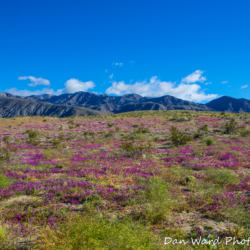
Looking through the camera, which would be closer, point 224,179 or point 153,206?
point 153,206

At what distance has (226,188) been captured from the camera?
6840 millimetres

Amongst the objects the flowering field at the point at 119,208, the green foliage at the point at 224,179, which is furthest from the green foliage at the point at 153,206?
the green foliage at the point at 224,179

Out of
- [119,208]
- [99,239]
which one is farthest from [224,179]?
[99,239]

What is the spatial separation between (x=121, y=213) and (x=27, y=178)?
18.8 ft

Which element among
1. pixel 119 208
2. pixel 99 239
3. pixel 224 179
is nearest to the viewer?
pixel 99 239

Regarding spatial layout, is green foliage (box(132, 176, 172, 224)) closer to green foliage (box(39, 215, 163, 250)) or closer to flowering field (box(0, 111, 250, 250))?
flowering field (box(0, 111, 250, 250))

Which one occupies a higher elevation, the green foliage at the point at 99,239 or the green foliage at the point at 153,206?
the green foliage at the point at 99,239

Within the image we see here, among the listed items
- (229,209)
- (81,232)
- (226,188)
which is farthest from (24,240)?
(226,188)

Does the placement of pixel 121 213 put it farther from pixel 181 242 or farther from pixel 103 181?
pixel 103 181

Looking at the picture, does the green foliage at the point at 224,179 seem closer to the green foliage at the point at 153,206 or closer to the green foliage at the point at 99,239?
the green foliage at the point at 153,206

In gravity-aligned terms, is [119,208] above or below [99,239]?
below

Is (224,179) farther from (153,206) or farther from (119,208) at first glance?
(119,208)

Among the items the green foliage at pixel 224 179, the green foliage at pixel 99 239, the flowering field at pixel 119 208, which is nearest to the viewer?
the green foliage at pixel 99 239

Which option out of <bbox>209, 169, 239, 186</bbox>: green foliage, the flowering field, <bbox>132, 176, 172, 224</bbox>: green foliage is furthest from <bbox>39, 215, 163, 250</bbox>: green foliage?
<bbox>209, 169, 239, 186</bbox>: green foliage
